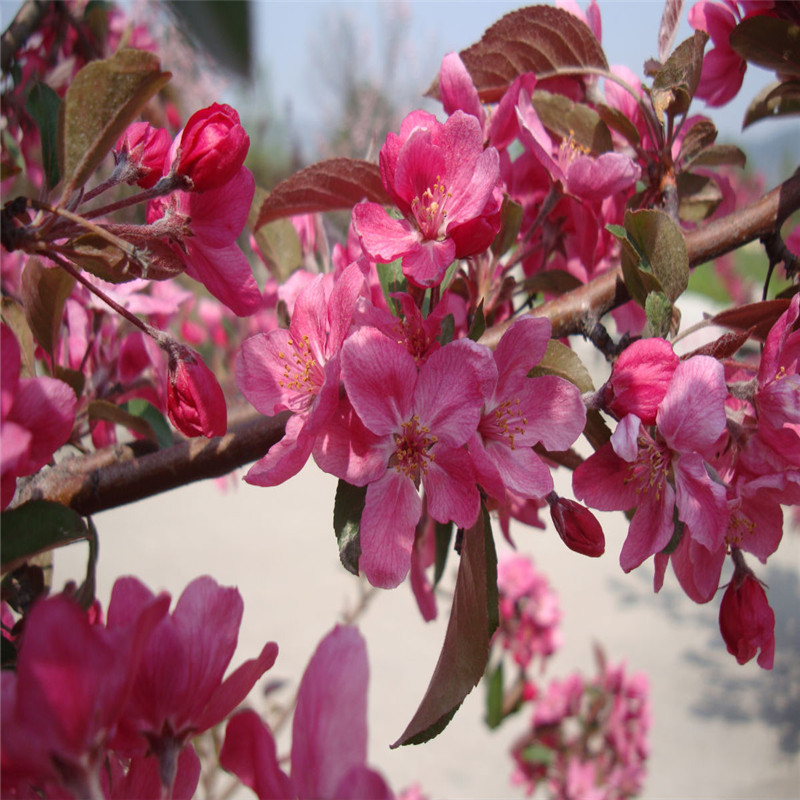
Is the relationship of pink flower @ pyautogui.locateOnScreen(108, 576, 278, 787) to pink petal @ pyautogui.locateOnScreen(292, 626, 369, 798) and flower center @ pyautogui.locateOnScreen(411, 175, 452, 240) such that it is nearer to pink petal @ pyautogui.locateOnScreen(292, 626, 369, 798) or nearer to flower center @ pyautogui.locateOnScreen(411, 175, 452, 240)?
pink petal @ pyautogui.locateOnScreen(292, 626, 369, 798)

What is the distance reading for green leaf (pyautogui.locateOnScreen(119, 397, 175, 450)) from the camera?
0.66 meters

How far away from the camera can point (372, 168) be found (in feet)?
2.13

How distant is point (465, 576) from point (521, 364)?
157 millimetres

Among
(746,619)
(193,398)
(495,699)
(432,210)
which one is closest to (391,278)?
(432,210)

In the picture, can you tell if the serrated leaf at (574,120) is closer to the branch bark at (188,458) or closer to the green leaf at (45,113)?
the branch bark at (188,458)

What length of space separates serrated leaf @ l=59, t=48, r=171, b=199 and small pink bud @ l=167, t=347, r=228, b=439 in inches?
5.2

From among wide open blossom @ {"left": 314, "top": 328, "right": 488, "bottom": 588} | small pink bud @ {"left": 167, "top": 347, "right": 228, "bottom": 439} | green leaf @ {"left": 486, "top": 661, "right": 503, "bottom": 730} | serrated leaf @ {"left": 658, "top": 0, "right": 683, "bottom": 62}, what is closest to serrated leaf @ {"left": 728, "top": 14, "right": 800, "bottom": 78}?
serrated leaf @ {"left": 658, "top": 0, "right": 683, "bottom": 62}

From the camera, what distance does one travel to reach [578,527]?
0.52 metres

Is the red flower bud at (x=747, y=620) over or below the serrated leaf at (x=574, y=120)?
below

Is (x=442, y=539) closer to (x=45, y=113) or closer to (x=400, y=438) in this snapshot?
(x=400, y=438)

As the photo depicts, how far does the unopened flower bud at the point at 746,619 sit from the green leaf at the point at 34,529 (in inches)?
19.8

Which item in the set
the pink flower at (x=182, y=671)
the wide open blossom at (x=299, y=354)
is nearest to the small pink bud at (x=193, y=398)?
the wide open blossom at (x=299, y=354)

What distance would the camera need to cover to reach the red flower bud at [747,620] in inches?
23.3

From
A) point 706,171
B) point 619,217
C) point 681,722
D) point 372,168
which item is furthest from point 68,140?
point 681,722
